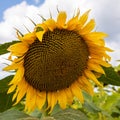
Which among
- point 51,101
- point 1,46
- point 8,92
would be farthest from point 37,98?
point 1,46

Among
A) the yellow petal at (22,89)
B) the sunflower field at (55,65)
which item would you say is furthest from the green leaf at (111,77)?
the yellow petal at (22,89)

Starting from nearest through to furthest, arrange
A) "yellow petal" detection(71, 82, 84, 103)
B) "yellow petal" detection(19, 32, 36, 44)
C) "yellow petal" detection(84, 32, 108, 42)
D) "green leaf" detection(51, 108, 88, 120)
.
Answer: "green leaf" detection(51, 108, 88, 120) → "yellow petal" detection(19, 32, 36, 44) → "yellow petal" detection(84, 32, 108, 42) → "yellow petal" detection(71, 82, 84, 103)

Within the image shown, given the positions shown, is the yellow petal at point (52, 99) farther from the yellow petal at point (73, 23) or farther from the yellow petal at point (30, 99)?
the yellow petal at point (73, 23)

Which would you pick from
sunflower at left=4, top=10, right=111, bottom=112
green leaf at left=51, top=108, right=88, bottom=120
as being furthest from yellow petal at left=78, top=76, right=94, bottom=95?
green leaf at left=51, top=108, right=88, bottom=120

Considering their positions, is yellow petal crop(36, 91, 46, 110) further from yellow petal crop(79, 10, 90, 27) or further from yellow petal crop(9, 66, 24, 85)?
yellow petal crop(79, 10, 90, 27)

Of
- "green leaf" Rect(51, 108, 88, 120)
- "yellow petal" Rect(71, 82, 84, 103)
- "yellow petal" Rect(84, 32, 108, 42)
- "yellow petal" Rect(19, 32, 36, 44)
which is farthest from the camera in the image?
"yellow petal" Rect(71, 82, 84, 103)

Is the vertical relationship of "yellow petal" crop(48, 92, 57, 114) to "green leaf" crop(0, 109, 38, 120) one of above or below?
below

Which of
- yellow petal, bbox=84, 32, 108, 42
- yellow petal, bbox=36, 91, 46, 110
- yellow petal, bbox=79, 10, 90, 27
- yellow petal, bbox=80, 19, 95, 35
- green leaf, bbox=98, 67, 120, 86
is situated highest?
yellow petal, bbox=79, 10, 90, 27
